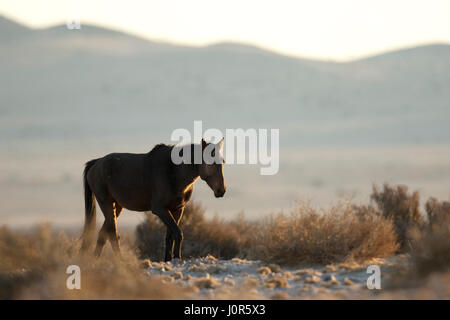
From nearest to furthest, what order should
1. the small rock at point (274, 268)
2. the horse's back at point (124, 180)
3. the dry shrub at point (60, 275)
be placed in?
1. the dry shrub at point (60, 275)
2. the small rock at point (274, 268)
3. the horse's back at point (124, 180)

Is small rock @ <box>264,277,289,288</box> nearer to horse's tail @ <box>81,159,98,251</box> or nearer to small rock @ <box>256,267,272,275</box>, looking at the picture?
small rock @ <box>256,267,272,275</box>

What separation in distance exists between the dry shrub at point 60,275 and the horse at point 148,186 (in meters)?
1.38

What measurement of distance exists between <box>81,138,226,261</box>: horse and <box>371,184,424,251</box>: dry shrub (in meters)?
7.36

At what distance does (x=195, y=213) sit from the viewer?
20.4 metres

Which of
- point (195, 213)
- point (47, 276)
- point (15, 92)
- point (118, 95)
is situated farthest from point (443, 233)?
point (15, 92)

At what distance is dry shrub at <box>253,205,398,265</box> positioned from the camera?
1368 centimetres

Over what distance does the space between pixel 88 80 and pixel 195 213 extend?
74953mm

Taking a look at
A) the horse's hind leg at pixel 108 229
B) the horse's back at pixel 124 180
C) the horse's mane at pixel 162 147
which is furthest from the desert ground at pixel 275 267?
the horse's mane at pixel 162 147

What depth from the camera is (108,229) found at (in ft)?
48.7

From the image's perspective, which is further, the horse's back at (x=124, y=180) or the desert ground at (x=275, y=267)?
the horse's back at (x=124, y=180)

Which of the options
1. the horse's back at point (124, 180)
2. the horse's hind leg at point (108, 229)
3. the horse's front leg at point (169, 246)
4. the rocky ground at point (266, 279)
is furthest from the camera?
the horse's hind leg at point (108, 229)

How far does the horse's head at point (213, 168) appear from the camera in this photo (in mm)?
13234

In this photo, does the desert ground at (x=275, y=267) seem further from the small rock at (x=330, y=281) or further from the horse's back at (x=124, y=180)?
the horse's back at (x=124, y=180)
